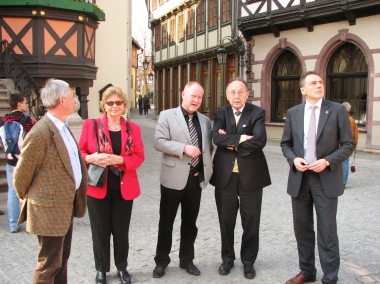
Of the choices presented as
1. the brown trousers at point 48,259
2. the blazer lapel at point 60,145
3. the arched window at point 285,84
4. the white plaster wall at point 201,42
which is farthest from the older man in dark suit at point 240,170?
the white plaster wall at point 201,42

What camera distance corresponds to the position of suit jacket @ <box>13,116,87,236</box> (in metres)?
3.11

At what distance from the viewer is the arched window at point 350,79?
48.6ft

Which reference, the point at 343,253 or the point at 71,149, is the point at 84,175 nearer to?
the point at 71,149

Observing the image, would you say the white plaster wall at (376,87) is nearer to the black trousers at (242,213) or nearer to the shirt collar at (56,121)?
the black trousers at (242,213)

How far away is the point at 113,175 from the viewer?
4.04m

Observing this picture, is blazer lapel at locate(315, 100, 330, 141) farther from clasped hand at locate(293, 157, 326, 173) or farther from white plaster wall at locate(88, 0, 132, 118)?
white plaster wall at locate(88, 0, 132, 118)

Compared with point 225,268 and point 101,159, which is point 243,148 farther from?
point 101,159

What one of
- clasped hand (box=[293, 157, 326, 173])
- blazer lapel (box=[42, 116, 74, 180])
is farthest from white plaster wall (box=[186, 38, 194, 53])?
blazer lapel (box=[42, 116, 74, 180])

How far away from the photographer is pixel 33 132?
3.14 meters

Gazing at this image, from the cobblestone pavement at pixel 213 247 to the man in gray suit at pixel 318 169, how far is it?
0.36 meters

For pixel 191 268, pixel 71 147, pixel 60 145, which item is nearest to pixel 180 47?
pixel 191 268

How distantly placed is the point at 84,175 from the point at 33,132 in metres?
0.57

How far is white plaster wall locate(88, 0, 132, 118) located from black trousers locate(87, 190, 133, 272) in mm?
11990

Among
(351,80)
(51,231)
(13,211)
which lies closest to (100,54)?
(351,80)
